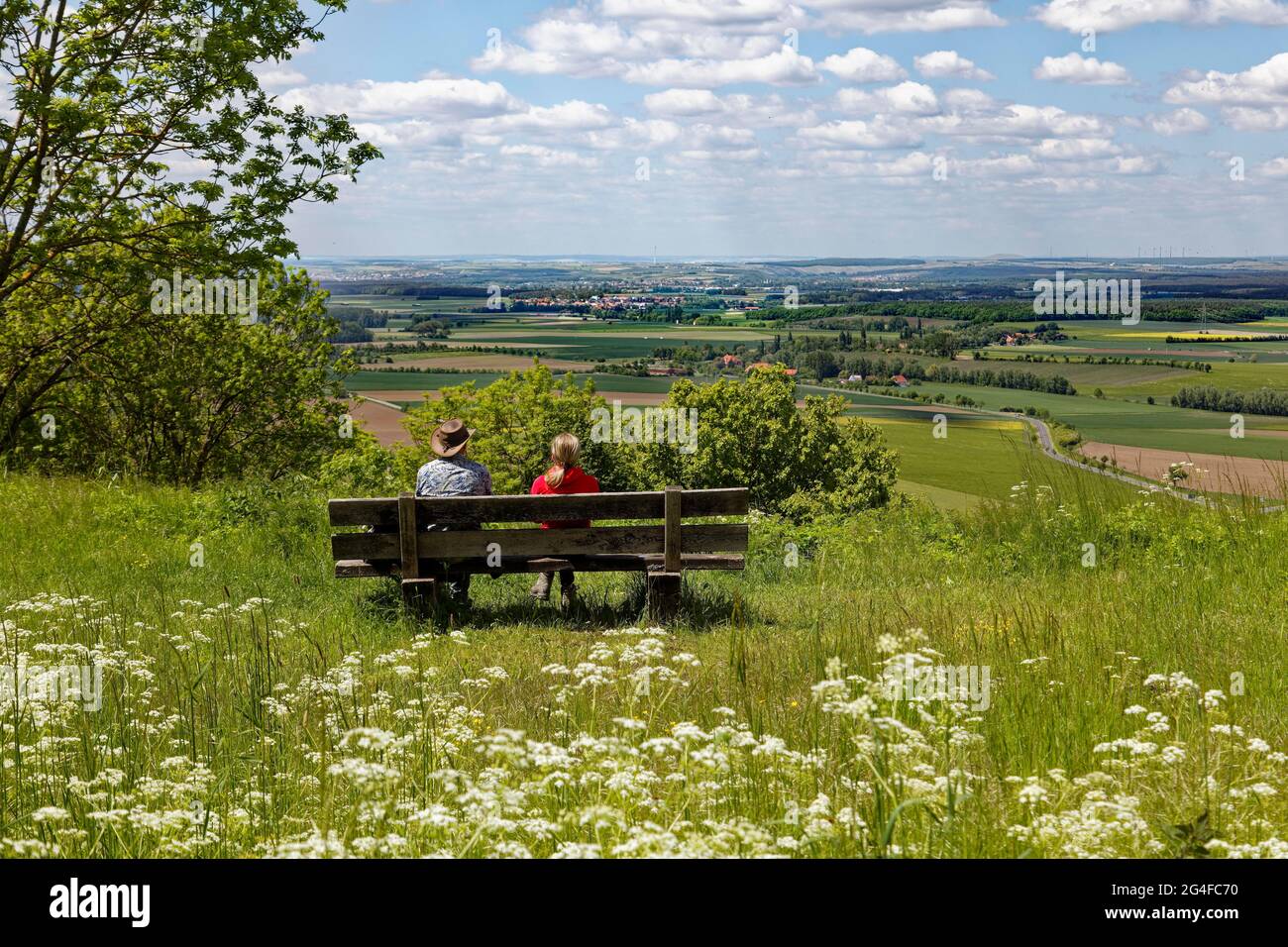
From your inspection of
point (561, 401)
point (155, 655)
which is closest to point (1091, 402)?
point (561, 401)

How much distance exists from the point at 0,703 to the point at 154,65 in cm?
1183

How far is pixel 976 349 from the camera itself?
434ft

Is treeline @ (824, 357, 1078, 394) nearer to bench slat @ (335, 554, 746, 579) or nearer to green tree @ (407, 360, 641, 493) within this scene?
green tree @ (407, 360, 641, 493)

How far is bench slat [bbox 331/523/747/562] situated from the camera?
855 cm

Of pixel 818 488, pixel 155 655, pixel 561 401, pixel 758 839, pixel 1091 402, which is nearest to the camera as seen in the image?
pixel 758 839

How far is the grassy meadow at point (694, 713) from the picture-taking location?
130 inches

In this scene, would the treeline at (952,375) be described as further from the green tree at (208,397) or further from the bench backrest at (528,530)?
the bench backrest at (528,530)

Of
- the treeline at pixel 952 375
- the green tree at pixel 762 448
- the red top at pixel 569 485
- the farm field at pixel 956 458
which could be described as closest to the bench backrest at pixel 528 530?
the red top at pixel 569 485

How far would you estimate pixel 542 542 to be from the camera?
8.71m

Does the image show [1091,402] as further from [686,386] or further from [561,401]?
[561,401]

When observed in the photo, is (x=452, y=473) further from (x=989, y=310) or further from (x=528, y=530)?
(x=989, y=310)

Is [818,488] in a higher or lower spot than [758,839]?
lower

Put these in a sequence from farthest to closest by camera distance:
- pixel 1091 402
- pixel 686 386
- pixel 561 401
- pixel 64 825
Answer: pixel 1091 402
pixel 686 386
pixel 561 401
pixel 64 825
